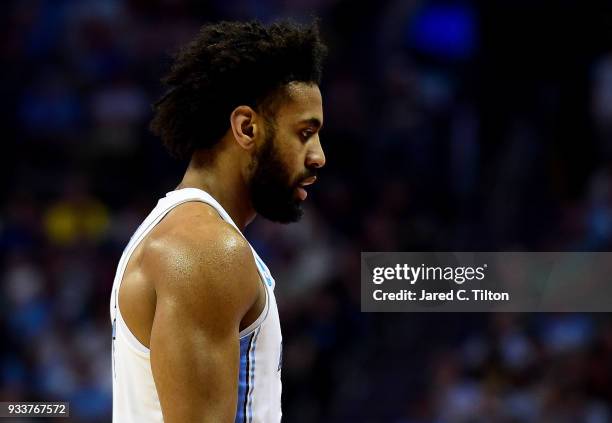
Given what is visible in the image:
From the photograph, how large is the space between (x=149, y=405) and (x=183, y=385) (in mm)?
200

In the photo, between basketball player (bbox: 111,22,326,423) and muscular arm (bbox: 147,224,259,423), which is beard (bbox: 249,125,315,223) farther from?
muscular arm (bbox: 147,224,259,423)

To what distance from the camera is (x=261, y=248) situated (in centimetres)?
712

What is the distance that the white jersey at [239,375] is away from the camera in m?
2.08

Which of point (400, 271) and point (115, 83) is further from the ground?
point (115, 83)

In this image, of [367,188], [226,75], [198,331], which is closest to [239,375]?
[198,331]

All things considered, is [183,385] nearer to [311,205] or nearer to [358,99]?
[311,205]

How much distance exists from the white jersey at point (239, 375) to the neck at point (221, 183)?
0.09 meters

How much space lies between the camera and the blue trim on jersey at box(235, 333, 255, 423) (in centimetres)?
209

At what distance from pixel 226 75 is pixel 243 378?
0.70m

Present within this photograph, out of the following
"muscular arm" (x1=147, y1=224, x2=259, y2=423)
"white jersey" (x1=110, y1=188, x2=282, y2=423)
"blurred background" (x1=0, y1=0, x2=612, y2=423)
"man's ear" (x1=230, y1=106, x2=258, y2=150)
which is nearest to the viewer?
"muscular arm" (x1=147, y1=224, x2=259, y2=423)

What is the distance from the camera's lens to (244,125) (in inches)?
90.4

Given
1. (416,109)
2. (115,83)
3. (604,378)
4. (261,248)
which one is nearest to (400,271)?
(604,378)

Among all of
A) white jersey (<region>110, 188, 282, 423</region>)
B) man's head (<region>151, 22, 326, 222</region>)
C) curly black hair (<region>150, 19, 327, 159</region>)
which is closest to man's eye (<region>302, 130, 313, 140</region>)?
man's head (<region>151, 22, 326, 222</region>)

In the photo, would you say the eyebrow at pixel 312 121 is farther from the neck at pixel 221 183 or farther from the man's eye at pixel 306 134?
the neck at pixel 221 183
